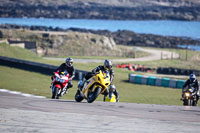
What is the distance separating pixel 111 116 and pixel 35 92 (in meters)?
11.0

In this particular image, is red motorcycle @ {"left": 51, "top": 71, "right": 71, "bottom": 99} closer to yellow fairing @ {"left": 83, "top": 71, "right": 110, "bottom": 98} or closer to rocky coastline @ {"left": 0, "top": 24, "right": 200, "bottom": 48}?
yellow fairing @ {"left": 83, "top": 71, "right": 110, "bottom": 98}

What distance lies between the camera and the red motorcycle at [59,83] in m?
13.8

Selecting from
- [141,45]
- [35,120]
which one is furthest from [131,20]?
[35,120]

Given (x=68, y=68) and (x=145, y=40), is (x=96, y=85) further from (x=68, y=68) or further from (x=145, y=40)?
(x=145, y=40)

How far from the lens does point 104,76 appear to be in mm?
11570

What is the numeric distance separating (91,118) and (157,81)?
61.2ft

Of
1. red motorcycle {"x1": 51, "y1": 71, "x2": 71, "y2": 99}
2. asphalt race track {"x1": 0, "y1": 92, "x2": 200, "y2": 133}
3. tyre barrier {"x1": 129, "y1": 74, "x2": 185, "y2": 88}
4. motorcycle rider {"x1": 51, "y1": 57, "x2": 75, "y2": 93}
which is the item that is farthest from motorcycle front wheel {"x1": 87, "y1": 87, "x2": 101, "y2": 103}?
tyre barrier {"x1": 129, "y1": 74, "x2": 185, "y2": 88}

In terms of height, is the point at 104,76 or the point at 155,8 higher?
the point at 155,8

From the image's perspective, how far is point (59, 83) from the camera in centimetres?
1395

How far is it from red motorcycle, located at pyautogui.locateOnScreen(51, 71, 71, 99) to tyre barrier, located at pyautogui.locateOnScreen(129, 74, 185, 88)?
13307 millimetres

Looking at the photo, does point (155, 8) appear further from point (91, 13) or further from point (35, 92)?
point (35, 92)

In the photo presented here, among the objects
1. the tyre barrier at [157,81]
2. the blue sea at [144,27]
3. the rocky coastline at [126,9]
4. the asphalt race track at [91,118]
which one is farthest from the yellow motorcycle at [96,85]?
the rocky coastline at [126,9]

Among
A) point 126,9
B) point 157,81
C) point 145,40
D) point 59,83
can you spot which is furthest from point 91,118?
point 126,9

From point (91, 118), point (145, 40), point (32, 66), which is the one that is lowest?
point (91, 118)
